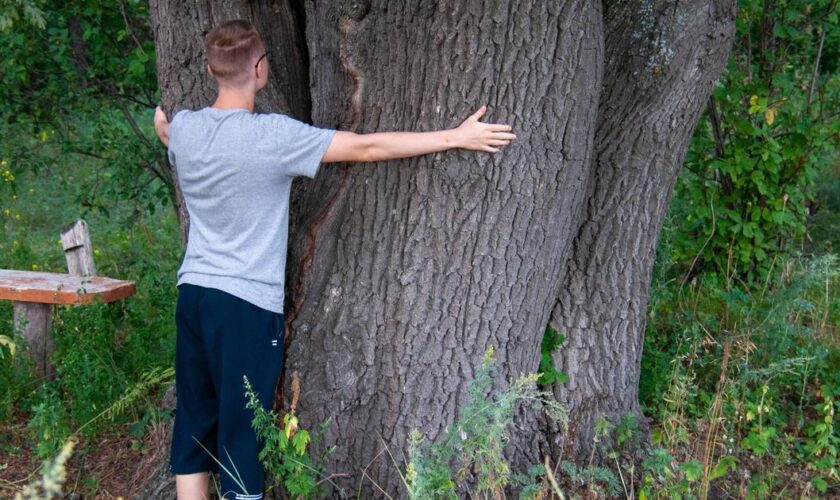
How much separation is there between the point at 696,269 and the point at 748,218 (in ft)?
1.69

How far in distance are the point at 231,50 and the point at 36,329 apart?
2.68 metres

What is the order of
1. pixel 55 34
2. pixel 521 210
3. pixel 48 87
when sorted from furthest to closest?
pixel 48 87
pixel 55 34
pixel 521 210

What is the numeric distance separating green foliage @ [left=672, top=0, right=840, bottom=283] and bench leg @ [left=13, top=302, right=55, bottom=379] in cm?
407

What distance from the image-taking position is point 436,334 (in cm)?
343

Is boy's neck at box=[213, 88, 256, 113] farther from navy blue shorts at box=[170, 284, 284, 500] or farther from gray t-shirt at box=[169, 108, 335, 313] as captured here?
navy blue shorts at box=[170, 284, 284, 500]

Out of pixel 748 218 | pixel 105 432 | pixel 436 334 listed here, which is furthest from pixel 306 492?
pixel 748 218

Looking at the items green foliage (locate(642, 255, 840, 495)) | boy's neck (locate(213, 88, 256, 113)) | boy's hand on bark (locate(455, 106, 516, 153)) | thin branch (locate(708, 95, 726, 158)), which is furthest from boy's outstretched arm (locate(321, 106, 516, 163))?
thin branch (locate(708, 95, 726, 158))

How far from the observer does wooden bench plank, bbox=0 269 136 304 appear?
185 inches

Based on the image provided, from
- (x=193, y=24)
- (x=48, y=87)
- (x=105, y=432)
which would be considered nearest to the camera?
(x=193, y=24)

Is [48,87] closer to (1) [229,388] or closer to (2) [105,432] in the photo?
(2) [105,432]

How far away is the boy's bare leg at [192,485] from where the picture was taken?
354 centimetres

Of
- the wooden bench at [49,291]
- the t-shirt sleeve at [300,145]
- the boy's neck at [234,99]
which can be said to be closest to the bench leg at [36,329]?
the wooden bench at [49,291]

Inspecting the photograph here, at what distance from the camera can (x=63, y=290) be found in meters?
4.76

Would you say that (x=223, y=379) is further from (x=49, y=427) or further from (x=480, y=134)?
(x=480, y=134)
